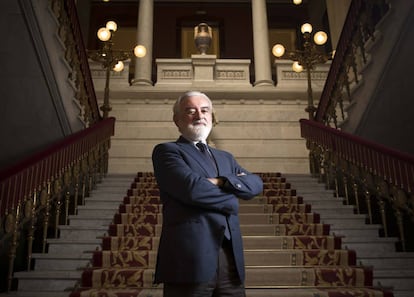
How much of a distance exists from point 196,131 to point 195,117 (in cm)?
6

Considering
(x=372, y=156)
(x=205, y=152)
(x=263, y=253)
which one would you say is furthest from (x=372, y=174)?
(x=205, y=152)

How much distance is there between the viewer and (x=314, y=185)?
6254 mm

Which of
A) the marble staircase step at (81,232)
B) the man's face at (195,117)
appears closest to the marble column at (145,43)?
the marble staircase step at (81,232)

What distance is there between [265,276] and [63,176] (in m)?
2.50

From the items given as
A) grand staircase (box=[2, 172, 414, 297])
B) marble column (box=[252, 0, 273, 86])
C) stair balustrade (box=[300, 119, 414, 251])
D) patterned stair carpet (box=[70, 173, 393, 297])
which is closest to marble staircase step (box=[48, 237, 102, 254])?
grand staircase (box=[2, 172, 414, 297])

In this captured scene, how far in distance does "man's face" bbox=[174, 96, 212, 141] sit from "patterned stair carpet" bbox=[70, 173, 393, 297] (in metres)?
1.67

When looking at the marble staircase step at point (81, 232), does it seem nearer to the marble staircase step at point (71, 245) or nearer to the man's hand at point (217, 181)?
the marble staircase step at point (71, 245)

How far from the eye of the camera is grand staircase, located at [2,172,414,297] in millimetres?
3373

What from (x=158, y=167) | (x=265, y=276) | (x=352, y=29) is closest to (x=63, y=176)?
(x=265, y=276)

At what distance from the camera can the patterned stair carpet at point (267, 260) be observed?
3271mm

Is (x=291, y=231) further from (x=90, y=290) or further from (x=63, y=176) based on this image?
(x=63, y=176)

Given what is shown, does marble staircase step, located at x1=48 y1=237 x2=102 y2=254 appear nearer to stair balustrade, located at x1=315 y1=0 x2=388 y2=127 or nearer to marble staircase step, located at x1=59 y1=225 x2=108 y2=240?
marble staircase step, located at x1=59 y1=225 x2=108 y2=240

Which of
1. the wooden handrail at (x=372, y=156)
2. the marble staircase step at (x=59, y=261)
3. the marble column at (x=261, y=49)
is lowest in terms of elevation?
the marble staircase step at (x=59, y=261)

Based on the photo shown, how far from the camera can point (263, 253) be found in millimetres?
3779
